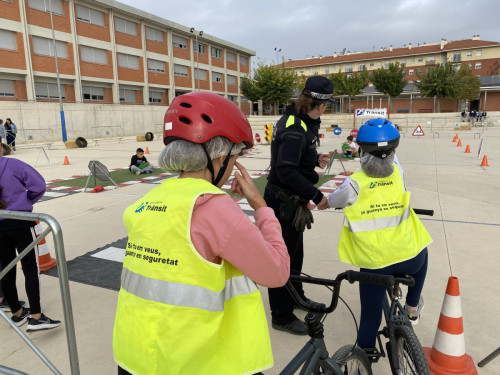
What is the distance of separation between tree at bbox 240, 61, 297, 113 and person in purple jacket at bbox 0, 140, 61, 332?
48.4 meters

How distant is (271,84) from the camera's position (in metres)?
49.2

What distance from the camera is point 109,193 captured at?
28.2 feet

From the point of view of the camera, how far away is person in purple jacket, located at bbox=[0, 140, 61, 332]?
3021mm

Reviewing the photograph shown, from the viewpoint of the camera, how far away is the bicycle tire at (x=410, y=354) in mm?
1913

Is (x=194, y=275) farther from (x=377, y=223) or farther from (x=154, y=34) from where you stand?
(x=154, y=34)

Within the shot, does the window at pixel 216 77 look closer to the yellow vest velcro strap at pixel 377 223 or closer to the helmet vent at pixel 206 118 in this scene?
the yellow vest velcro strap at pixel 377 223

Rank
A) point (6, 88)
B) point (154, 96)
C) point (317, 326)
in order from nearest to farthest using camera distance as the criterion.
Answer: point (317, 326) → point (6, 88) → point (154, 96)

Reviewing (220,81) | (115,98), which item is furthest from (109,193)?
(220,81)

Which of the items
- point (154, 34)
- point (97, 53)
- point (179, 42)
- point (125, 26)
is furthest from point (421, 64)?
point (97, 53)

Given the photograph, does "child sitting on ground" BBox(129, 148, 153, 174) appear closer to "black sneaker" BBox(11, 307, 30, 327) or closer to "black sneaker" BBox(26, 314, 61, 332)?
"black sneaker" BBox(11, 307, 30, 327)

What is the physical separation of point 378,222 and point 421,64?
257 ft

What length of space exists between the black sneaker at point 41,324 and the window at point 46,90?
32118 mm

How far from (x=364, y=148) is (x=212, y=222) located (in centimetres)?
144

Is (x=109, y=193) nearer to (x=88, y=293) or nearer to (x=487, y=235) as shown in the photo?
(x=88, y=293)
